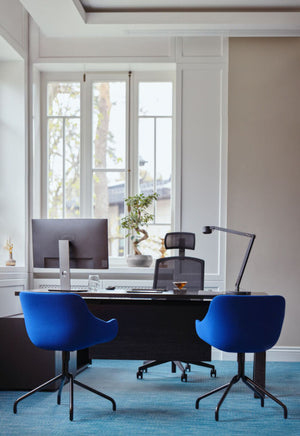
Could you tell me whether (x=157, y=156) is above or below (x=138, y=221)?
above

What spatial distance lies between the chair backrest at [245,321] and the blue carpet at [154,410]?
507 millimetres

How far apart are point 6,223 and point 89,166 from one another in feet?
3.98

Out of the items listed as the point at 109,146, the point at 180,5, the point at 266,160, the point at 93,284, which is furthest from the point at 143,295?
the point at 180,5

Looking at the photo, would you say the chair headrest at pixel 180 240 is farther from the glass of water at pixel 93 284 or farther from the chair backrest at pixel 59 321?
the chair backrest at pixel 59 321

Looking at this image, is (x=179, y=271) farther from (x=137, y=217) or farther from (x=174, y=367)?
(x=137, y=217)

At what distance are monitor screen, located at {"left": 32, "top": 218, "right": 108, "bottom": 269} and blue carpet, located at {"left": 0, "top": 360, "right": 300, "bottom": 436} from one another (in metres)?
1.06

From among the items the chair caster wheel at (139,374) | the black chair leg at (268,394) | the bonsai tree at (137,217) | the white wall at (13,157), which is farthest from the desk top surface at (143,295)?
the white wall at (13,157)

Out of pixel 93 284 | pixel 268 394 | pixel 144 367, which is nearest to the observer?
pixel 268 394

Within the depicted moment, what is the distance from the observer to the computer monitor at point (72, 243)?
416 centimetres

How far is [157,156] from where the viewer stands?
6227mm

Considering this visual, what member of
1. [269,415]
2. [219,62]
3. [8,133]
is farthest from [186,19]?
[269,415]

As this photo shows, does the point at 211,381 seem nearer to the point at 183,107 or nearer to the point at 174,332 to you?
the point at 174,332

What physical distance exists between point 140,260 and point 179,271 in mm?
940

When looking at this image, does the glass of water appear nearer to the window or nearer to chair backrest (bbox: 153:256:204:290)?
chair backrest (bbox: 153:256:204:290)
